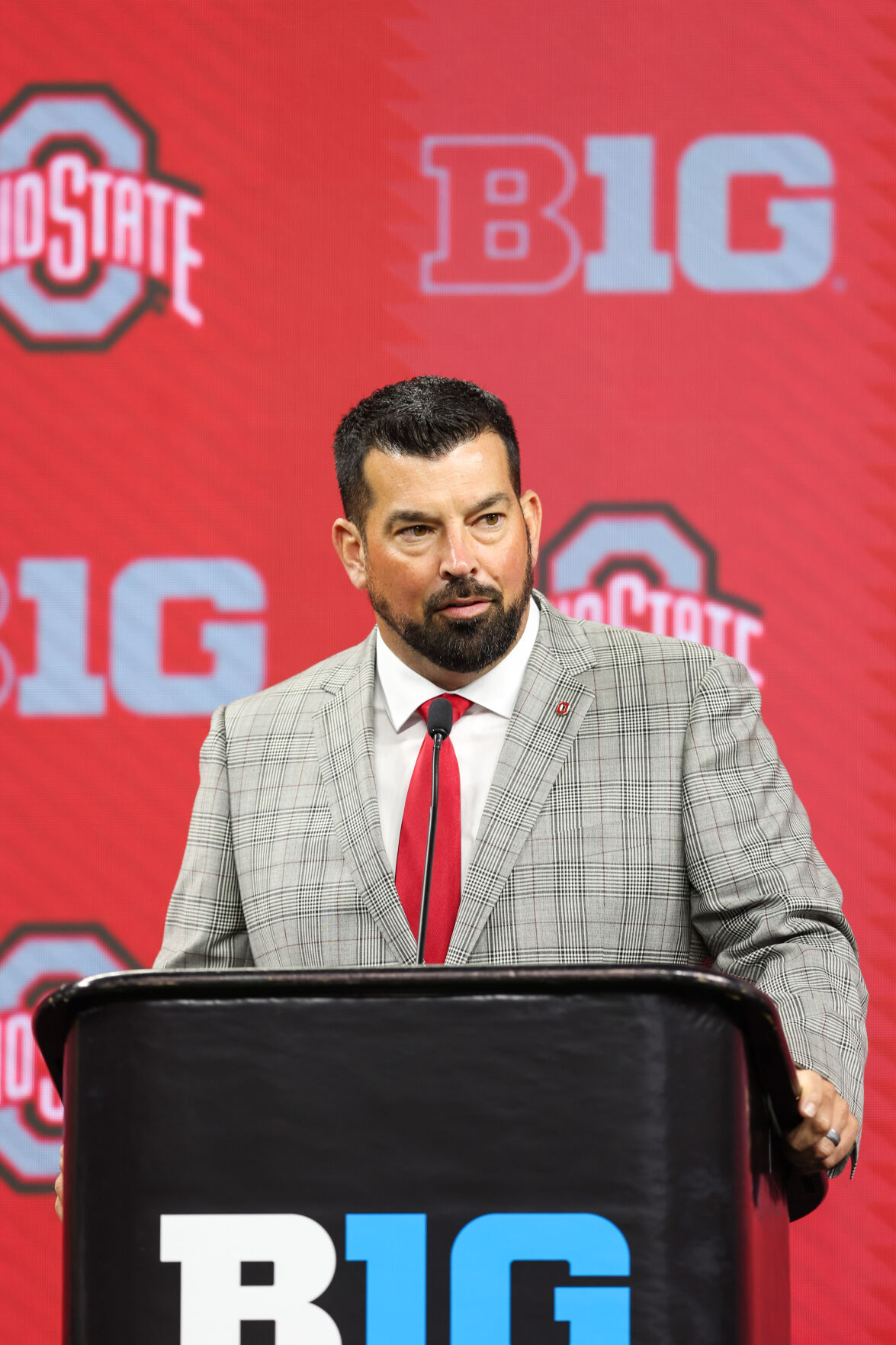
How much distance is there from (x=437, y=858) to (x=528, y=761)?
0.14 meters

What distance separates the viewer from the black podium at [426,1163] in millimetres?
865

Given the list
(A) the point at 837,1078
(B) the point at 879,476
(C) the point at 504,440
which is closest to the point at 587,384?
(B) the point at 879,476

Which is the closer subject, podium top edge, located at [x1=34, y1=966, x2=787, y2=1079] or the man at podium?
podium top edge, located at [x1=34, y1=966, x2=787, y2=1079]

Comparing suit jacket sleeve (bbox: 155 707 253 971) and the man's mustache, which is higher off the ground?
the man's mustache

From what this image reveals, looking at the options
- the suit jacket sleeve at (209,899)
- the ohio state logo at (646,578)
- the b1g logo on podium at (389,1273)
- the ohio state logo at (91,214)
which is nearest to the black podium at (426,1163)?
the b1g logo on podium at (389,1273)

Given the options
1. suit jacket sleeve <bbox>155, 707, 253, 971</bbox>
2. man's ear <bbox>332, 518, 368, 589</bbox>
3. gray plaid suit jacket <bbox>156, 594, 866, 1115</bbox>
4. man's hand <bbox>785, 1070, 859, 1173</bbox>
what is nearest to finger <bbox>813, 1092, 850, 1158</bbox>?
man's hand <bbox>785, 1070, 859, 1173</bbox>

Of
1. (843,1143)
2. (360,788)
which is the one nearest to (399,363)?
(360,788)

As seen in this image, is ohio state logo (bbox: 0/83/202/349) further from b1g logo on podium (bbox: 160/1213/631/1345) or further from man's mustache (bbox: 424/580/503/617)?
b1g logo on podium (bbox: 160/1213/631/1345)

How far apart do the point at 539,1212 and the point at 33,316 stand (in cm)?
192

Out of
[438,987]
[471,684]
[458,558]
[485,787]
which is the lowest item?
[438,987]

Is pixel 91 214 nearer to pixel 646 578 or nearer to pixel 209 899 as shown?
pixel 646 578

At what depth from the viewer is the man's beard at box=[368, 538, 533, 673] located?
5.10 feet

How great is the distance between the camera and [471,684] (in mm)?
1622

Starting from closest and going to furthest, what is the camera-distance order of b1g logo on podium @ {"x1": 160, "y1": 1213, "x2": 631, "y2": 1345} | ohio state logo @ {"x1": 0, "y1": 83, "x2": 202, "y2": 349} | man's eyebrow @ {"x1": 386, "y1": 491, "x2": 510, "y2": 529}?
b1g logo on podium @ {"x1": 160, "y1": 1213, "x2": 631, "y2": 1345} → man's eyebrow @ {"x1": 386, "y1": 491, "x2": 510, "y2": 529} → ohio state logo @ {"x1": 0, "y1": 83, "x2": 202, "y2": 349}
